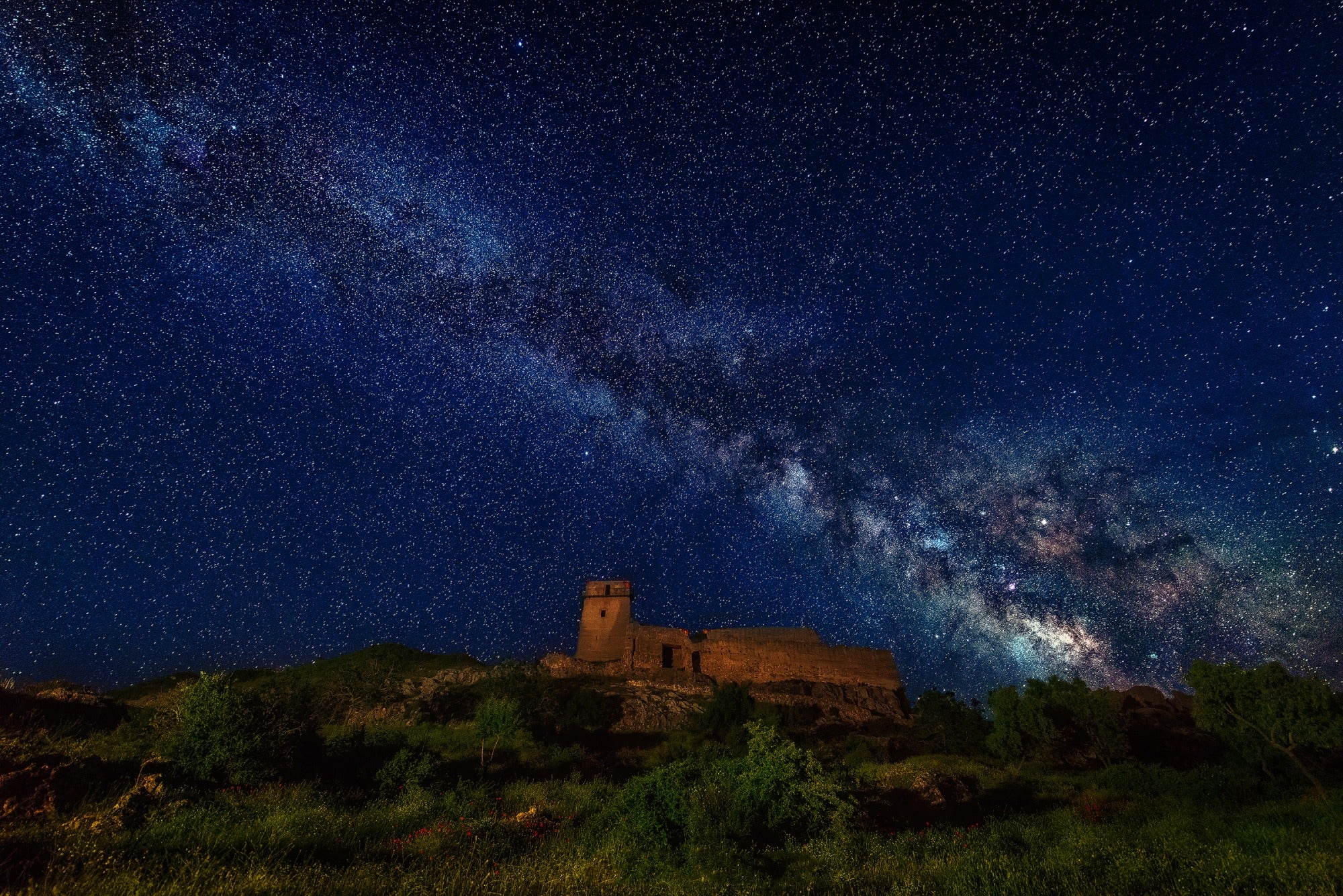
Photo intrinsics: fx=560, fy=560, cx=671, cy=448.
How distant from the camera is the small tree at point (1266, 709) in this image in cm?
2477

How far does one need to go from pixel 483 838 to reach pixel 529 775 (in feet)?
45.5

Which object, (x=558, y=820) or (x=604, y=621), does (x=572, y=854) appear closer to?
(x=558, y=820)

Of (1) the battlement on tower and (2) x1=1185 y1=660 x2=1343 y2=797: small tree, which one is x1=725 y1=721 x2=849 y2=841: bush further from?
(1) the battlement on tower

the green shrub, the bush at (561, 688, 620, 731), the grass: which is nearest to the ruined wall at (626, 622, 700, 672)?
the bush at (561, 688, 620, 731)

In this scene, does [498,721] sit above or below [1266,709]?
below

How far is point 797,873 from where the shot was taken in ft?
37.4

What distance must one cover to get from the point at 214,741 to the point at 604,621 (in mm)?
46174

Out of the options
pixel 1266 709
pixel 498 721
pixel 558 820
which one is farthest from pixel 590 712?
pixel 1266 709

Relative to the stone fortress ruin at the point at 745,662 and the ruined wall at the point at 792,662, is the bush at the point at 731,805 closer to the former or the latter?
the stone fortress ruin at the point at 745,662

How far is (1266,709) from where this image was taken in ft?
84.8

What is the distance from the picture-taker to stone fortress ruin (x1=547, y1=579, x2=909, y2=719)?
50719 millimetres

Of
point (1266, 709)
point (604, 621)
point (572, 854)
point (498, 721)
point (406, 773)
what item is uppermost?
point (604, 621)

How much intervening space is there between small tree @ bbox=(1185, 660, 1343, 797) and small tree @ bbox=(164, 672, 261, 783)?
37371 millimetres

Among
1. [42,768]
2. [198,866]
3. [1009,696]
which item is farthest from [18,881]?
[1009,696]
